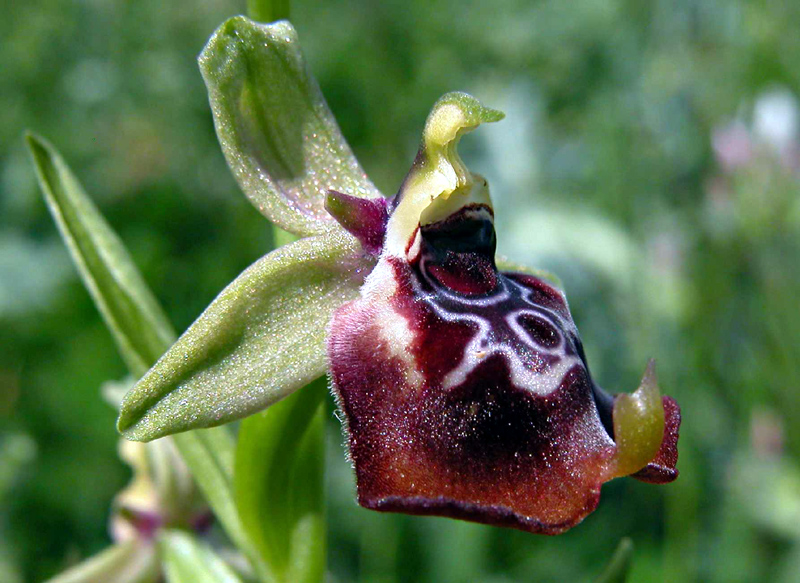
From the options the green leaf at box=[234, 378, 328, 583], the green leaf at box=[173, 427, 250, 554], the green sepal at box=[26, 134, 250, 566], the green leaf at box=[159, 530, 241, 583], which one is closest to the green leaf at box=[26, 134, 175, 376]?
the green sepal at box=[26, 134, 250, 566]

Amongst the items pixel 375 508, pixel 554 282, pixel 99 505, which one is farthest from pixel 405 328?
pixel 99 505

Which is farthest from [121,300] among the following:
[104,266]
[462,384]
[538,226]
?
[538,226]

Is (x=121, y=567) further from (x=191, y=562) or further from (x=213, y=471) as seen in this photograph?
(x=213, y=471)

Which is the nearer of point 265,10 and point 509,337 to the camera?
point 509,337

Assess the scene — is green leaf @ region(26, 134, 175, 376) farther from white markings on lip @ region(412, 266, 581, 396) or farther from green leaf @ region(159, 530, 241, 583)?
white markings on lip @ region(412, 266, 581, 396)

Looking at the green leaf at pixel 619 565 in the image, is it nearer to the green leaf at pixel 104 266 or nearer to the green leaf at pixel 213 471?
the green leaf at pixel 213 471

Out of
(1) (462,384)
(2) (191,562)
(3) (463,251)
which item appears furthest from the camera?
(2) (191,562)

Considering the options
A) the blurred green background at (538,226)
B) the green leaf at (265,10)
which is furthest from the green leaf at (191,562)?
the green leaf at (265,10)
